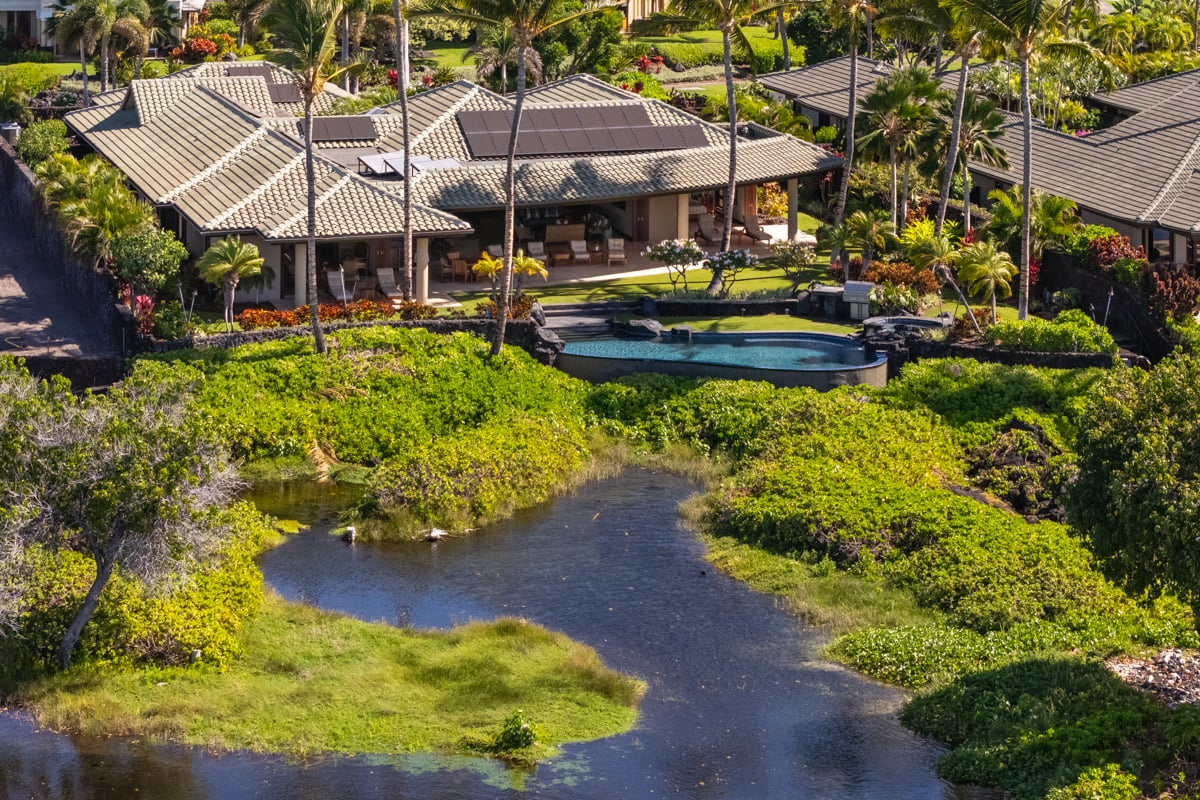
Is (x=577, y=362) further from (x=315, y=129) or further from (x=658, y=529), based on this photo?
(x=315, y=129)

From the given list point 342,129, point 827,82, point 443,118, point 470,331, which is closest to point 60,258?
point 342,129

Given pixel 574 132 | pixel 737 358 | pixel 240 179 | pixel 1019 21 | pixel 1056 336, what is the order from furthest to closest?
pixel 574 132 < pixel 240 179 < pixel 737 358 < pixel 1056 336 < pixel 1019 21

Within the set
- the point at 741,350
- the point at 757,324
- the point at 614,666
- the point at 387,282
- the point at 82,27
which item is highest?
the point at 82,27

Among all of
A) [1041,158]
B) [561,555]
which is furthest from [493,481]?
[1041,158]

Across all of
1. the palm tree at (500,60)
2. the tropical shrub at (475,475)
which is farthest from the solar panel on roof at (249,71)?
the tropical shrub at (475,475)

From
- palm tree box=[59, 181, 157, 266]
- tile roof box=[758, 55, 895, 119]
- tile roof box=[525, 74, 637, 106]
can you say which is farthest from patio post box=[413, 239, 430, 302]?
tile roof box=[758, 55, 895, 119]

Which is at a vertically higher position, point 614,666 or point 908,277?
point 908,277

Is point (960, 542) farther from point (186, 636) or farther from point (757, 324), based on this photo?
point (757, 324)
